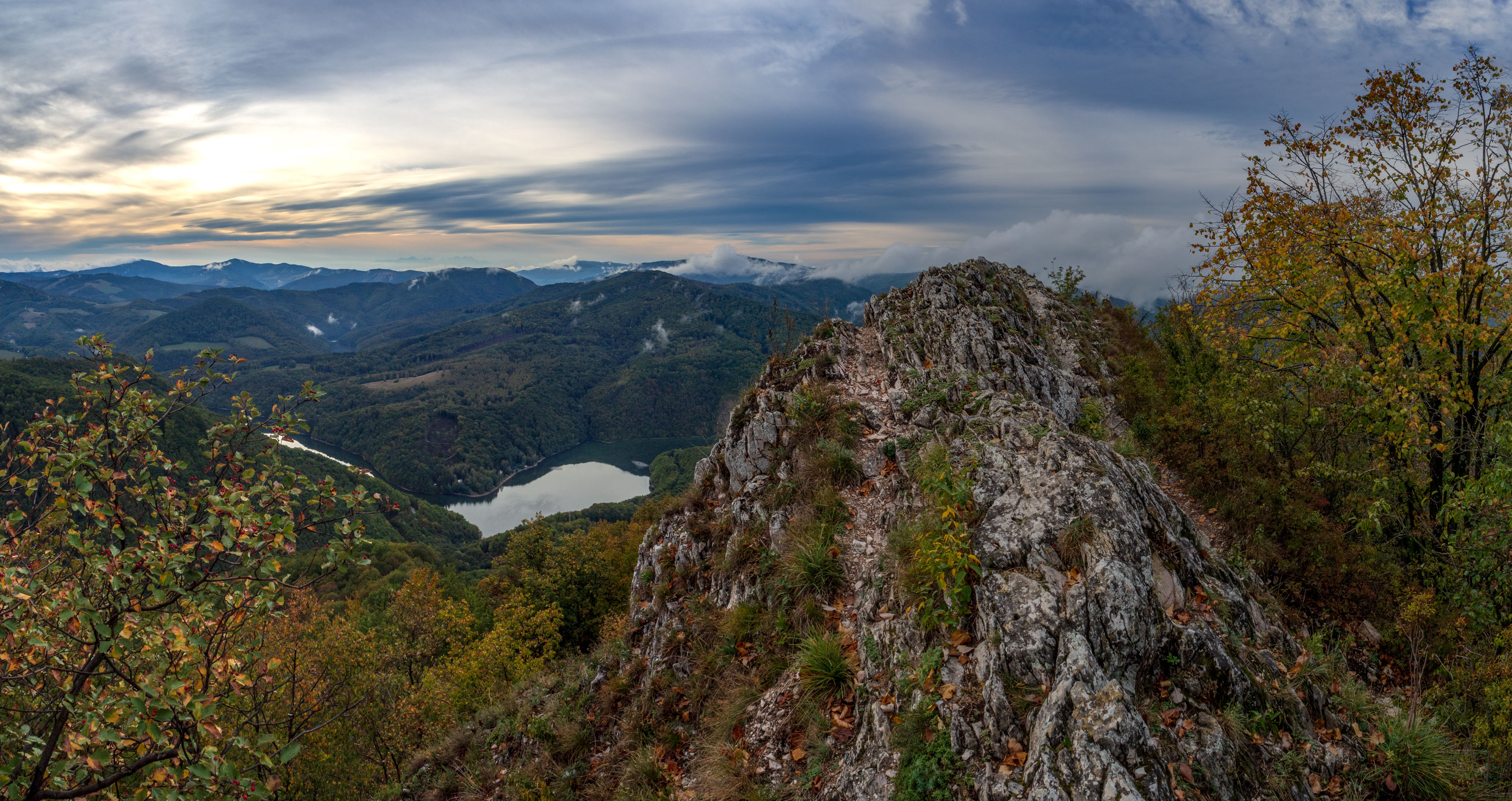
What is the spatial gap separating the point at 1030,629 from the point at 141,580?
9578mm

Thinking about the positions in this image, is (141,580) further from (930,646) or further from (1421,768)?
(1421,768)

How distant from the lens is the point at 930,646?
8422 mm

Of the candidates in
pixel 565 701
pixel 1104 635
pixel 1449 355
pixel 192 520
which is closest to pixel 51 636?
pixel 192 520

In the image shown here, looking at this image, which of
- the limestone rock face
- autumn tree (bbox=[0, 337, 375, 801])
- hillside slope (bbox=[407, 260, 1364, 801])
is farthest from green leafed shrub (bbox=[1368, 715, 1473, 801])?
autumn tree (bbox=[0, 337, 375, 801])

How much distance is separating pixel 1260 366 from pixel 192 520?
20423mm

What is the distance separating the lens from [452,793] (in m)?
13.8

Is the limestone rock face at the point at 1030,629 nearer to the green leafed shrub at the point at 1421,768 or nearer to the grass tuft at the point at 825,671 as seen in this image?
the grass tuft at the point at 825,671

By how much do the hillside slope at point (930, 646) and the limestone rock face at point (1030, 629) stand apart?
0.09 feet

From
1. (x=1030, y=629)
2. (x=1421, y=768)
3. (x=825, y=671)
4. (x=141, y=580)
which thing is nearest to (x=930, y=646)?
(x=1030, y=629)

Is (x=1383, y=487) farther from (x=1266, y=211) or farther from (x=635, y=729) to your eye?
(x=635, y=729)

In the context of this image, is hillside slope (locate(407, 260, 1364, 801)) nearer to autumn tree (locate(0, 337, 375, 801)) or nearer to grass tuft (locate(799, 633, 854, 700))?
grass tuft (locate(799, 633, 854, 700))

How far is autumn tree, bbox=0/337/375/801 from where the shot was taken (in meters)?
5.60

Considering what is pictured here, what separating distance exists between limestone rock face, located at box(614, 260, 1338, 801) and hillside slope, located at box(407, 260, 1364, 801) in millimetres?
29

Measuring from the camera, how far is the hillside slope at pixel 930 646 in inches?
275
